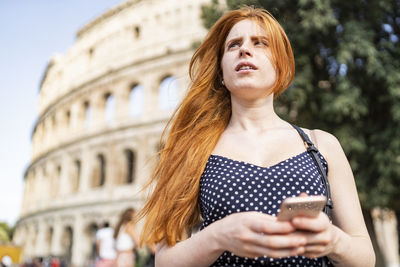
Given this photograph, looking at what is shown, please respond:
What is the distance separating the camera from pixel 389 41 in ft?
27.3

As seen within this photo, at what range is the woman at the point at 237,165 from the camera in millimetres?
1116

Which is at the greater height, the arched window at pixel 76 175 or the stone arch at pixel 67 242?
the arched window at pixel 76 175

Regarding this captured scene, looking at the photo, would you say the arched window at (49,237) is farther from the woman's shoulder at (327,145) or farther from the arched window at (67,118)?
the woman's shoulder at (327,145)

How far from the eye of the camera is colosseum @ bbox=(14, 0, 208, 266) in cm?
1812

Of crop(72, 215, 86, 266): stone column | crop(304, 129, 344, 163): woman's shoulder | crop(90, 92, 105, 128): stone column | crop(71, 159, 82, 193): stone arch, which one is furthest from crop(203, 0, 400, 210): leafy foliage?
crop(71, 159, 82, 193): stone arch

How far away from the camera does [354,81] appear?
28.0ft

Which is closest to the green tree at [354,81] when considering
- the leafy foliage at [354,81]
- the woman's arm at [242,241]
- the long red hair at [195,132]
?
the leafy foliage at [354,81]

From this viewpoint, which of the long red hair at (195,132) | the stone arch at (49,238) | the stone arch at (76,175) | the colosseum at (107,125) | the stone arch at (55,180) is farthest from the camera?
the stone arch at (55,180)

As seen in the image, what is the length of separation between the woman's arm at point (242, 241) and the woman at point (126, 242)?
3.91 m

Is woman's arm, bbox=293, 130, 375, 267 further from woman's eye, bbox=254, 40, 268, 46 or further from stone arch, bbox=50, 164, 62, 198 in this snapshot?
stone arch, bbox=50, 164, 62, 198

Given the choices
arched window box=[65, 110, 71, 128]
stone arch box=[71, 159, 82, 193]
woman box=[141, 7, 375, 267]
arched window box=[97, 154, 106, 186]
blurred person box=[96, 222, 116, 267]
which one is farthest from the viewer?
arched window box=[65, 110, 71, 128]

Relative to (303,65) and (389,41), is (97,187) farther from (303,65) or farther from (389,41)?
(389,41)

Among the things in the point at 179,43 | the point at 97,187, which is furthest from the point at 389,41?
the point at 97,187

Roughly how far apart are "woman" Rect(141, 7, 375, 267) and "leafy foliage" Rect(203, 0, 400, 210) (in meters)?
6.73
